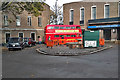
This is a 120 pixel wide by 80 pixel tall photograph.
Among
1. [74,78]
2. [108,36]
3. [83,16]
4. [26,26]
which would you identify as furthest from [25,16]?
[74,78]

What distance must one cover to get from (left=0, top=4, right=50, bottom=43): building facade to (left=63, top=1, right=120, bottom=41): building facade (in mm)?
8902

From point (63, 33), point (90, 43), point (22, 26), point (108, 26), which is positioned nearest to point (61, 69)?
point (90, 43)

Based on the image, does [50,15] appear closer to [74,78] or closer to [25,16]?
[25,16]

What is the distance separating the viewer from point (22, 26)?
3634 cm

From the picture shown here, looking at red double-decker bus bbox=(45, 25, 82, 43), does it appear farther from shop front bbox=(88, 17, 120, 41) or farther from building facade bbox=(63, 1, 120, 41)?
building facade bbox=(63, 1, 120, 41)

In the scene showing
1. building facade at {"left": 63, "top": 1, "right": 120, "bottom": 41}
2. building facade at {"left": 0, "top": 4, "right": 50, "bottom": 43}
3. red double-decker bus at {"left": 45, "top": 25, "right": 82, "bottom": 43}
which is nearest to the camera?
red double-decker bus at {"left": 45, "top": 25, "right": 82, "bottom": 43}

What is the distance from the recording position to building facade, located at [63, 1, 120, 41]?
34.5 m

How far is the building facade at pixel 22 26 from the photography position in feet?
115

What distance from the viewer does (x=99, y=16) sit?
37344 mm

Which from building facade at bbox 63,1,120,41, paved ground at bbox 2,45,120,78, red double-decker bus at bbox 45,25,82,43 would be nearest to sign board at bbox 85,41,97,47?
paved ground at bbox 2,45,120,78

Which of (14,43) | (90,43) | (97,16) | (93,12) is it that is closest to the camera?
(90,43)

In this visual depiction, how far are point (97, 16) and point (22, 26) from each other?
2055 centimetres

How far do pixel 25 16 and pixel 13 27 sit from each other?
434 cm

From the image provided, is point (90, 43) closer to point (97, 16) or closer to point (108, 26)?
point (108, 26)
